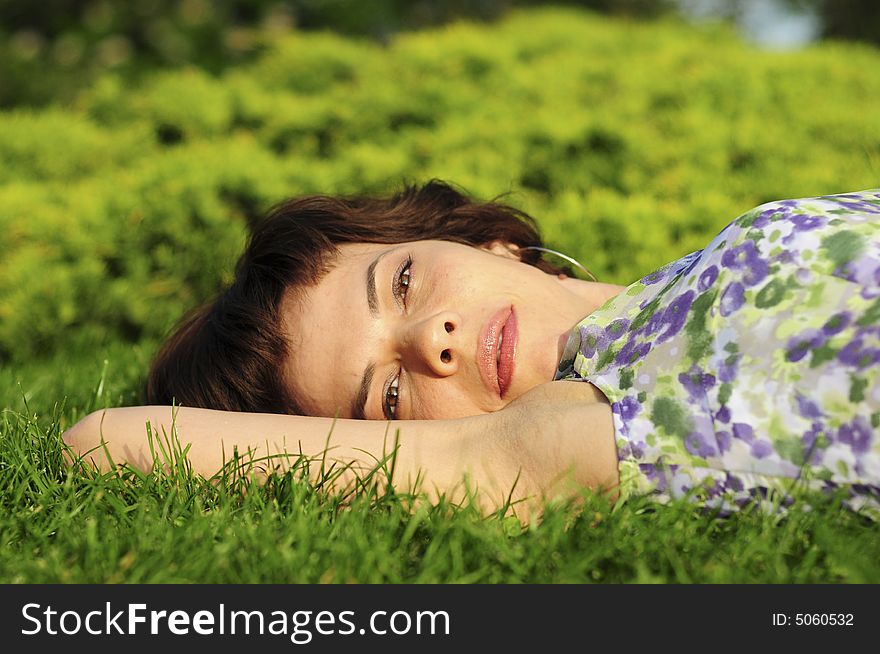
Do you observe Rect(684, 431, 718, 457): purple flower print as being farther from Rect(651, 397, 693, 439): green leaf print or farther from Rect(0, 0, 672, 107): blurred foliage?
Rect(0, 0, 672, 107): blurred foliage

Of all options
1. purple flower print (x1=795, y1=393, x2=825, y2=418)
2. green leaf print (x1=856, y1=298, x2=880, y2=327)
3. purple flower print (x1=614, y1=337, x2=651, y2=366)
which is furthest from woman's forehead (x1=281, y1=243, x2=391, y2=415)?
green leaf print (x1=856, y1=298, x2=880, y2=327)

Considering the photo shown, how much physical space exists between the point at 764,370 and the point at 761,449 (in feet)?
0.57

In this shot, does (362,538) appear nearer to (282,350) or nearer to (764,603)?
(764,603)

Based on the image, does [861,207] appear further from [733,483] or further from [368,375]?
[368,375]

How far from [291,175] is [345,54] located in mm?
2883

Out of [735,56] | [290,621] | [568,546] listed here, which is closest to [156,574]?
[290,621]

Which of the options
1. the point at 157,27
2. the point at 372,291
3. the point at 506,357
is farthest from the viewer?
the point at 157,27

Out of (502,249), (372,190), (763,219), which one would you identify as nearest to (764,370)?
(763,219)

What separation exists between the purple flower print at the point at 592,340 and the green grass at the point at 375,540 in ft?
1.62

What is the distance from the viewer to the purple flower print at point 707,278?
214cm

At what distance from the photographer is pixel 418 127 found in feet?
19.9

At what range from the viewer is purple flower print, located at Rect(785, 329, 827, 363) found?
1.89m

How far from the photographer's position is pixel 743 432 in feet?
6.26

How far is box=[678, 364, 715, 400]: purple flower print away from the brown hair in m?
1.21
